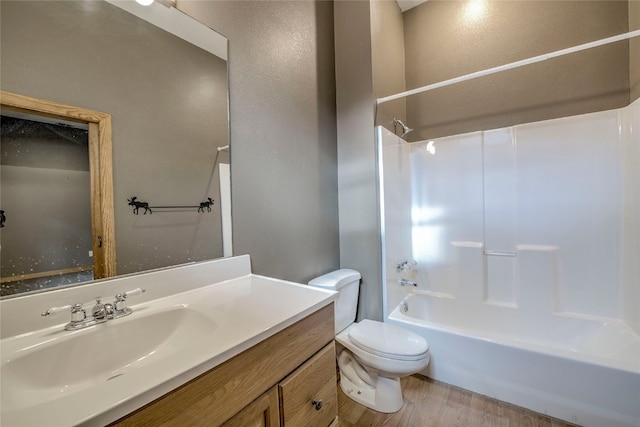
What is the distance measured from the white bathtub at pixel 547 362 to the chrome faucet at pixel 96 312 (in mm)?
1608

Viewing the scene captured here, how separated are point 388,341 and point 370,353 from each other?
13 cm

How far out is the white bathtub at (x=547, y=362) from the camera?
1.30m

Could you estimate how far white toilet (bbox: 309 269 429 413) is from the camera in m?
1.41

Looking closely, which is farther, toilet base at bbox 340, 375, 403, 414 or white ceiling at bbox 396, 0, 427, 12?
white ceiling at bbox 396, 0, 427, 12

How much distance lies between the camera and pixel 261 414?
2.43ft

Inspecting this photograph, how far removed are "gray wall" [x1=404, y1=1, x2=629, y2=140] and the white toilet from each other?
1693mm

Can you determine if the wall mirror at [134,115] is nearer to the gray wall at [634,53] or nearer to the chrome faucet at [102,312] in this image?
the chrome faucet at [102,312]

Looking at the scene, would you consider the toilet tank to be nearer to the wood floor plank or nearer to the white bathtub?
the white bathtub

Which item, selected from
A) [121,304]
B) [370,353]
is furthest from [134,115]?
[370,353]

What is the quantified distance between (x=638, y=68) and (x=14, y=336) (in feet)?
10.7

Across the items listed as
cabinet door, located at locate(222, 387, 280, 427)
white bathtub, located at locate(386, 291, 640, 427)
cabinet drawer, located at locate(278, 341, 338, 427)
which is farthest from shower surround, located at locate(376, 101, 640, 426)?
cabinet door, located at locate(222, 387, 280, 427)

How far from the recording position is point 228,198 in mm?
1256

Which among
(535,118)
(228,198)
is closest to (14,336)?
(228,198)

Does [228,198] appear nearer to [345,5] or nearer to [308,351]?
[308,351]
